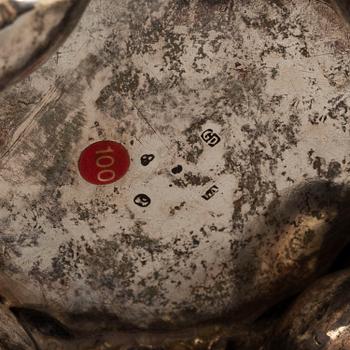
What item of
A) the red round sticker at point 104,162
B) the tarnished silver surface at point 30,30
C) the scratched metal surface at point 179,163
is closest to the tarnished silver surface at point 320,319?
the scratched metal surface at point 179,163

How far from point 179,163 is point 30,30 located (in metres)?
0.48

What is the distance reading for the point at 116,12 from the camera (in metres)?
1.14

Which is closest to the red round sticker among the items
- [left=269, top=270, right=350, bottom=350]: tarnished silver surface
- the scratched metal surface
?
the scratched metal surface

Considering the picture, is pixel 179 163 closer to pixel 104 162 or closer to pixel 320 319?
pixel 104 162

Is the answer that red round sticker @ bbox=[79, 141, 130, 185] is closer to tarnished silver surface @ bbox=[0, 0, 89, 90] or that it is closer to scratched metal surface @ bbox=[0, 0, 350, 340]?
scratched metal surface @ bbox=[0, 0, 350, 340]

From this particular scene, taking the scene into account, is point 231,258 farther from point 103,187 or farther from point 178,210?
point 103,187

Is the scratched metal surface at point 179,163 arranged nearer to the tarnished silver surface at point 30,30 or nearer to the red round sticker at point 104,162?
the red round sticker at point 104,162

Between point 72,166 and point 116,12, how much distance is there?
22 centimetres

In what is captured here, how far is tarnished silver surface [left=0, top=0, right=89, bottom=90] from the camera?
2.53 ft

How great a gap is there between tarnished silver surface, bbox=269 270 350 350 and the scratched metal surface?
Answer: 0.10 m

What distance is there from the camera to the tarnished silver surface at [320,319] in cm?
119

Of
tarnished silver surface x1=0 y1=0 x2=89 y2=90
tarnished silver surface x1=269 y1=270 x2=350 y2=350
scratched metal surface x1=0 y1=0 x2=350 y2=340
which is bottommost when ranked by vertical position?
tarnished silver surface x1=269 y1=270 x2=350 y2=350

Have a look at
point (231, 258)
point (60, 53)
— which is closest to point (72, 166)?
point (60, 53)

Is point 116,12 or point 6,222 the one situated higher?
point 116,12
